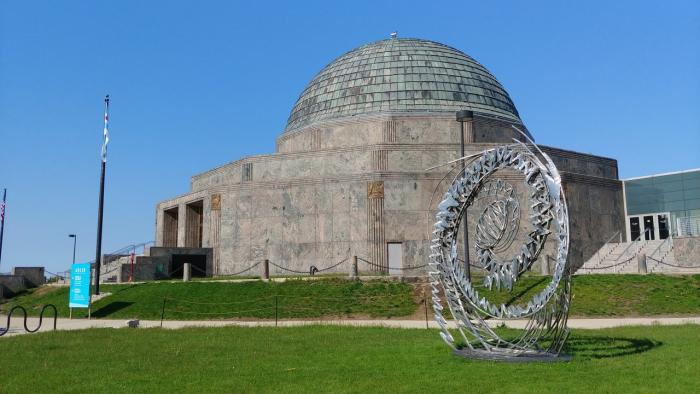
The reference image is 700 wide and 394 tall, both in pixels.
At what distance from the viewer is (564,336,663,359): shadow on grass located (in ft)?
27.3

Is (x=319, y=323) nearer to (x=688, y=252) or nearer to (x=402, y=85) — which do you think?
(x=688, y=252)

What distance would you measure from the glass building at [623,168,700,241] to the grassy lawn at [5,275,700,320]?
27.7 feet

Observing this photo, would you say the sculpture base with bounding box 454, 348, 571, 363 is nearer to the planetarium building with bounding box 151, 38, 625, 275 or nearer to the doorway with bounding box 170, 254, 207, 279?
the planetarium building with bounding box 151, 38, 625, 275

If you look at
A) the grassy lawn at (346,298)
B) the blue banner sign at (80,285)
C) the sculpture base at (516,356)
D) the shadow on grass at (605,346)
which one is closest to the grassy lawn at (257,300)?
the grassy lawn at (346,298)

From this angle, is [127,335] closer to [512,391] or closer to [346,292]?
[346,292]

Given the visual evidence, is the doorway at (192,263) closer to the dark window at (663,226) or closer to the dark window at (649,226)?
the dark window at (649,226)

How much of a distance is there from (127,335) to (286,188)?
41.7 ft

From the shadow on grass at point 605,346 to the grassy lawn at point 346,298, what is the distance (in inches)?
209

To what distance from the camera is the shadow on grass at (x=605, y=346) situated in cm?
833

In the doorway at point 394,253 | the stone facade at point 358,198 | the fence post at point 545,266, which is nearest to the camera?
the fence post at point 545,266

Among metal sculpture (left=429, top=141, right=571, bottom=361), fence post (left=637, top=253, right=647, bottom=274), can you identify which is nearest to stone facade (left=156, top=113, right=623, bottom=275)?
fence post (left=637, top=253, right=647, bottom=274)

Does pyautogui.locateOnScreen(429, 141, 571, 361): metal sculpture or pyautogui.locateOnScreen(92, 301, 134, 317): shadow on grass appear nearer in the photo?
pyautogui.locateOnScreen(429, 141, 571, 361): metal sculpture

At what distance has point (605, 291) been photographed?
16.5 meters

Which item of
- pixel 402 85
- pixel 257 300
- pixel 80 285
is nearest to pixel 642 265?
pixel 257 300
